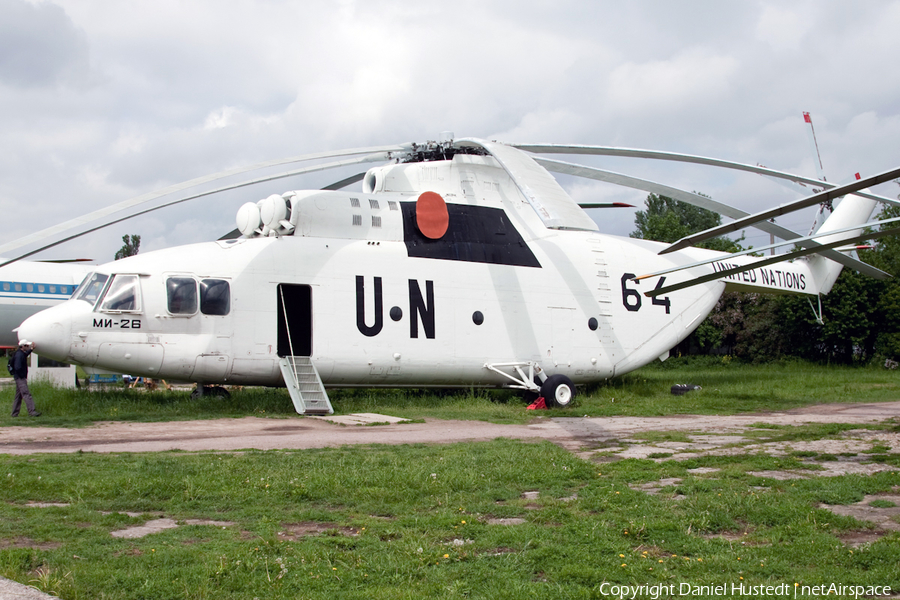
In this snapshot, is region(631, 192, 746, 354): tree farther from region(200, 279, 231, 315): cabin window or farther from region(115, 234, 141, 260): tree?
region(115, 234, 141, 260): tree

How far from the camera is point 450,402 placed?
16.5 m

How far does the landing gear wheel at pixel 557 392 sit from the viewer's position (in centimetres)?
1661

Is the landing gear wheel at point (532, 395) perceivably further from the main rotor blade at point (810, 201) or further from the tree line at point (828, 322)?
the tree line at point (828, 322)

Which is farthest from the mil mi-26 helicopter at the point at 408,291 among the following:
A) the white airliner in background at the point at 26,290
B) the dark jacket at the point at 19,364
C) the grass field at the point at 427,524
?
the white airliner in background at the point at 26,290

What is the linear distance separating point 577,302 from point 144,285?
10115 mm

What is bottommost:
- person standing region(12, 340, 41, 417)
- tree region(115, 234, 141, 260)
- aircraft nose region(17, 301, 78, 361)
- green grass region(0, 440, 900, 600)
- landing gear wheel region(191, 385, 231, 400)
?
green grass region(0, 440, 900, 600)

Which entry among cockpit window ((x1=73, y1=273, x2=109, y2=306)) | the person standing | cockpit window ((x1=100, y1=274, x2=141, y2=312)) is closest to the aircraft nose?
the person standing

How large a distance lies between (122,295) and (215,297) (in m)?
1.71

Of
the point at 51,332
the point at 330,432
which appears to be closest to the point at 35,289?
the point at 51,332

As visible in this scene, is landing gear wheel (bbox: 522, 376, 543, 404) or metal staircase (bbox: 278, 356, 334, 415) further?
landing gear wheel (bbox: 522, 376, 543, 404)

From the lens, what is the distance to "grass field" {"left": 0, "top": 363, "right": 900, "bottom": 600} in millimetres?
4332

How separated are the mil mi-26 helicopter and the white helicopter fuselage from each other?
0.10 ft

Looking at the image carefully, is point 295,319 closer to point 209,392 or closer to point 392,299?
point 392,299

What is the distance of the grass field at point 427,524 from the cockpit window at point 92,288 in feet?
20.3
